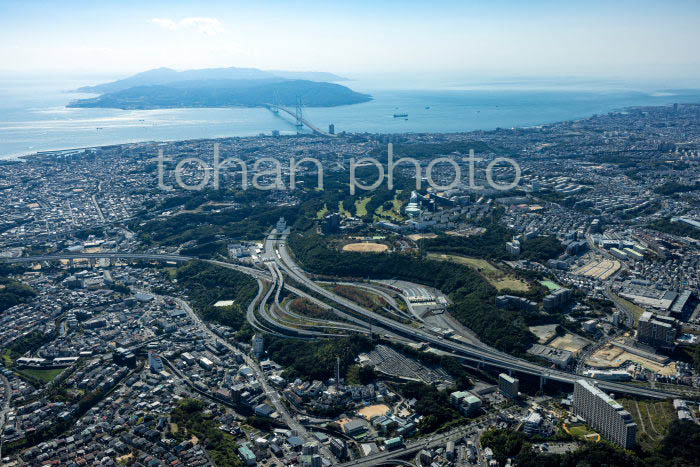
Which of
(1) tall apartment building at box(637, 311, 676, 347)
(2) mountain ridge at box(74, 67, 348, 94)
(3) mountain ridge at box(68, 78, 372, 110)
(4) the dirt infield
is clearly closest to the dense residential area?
(1) tall apartment building at box(637, 311, 676, 347)

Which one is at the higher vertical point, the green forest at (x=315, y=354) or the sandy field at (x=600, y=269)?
the sandy field at (x=600, y=269)

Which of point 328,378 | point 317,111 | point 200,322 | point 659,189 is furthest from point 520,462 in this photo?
point 317,111

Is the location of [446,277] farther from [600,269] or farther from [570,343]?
[570,343]

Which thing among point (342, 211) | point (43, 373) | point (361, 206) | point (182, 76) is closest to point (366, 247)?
point (342, 211)

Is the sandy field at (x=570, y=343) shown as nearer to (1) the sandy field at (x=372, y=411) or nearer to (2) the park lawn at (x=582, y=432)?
(2) the park lawn at (x=582, y=432)

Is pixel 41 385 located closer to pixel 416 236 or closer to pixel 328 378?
pixel 328 378

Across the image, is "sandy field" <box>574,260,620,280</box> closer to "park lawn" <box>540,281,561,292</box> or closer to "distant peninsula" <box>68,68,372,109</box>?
"park lawn" <box>540,281,561,292</box>

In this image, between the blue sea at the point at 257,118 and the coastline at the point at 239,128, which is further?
the blue sea at the point at 257,118

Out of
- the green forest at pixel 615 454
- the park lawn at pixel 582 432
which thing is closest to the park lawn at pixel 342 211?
the park lawn at pixel 582 432
